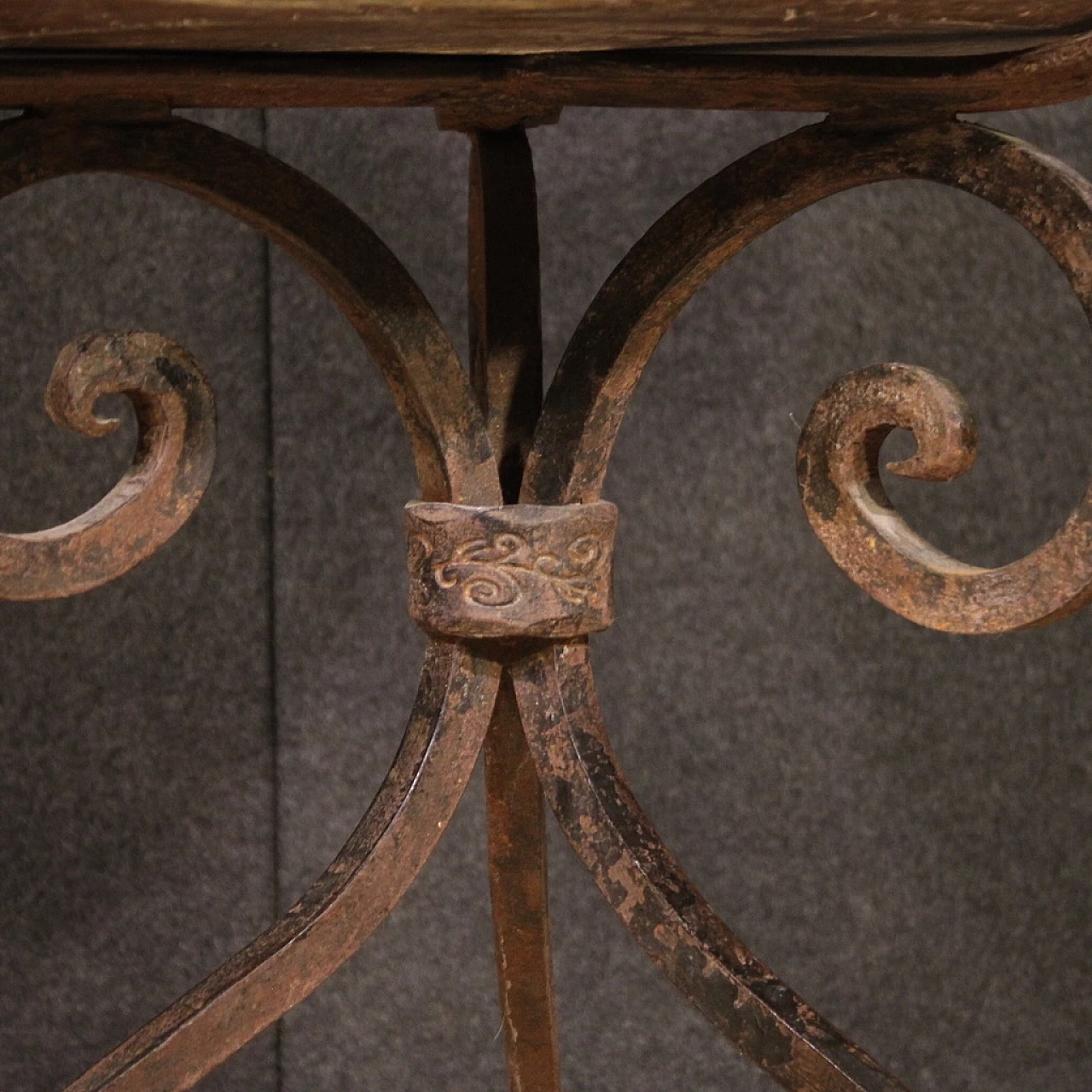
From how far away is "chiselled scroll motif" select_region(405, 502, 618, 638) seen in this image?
0.68 meters

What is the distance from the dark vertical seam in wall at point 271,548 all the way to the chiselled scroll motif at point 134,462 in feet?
1.45

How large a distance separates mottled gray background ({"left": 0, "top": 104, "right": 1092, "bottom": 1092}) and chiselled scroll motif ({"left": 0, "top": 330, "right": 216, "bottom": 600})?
1.47 feet

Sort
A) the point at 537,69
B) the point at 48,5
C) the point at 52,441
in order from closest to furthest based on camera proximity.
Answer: the point at 48,5 < the point at 537,69 < the point at 52,441

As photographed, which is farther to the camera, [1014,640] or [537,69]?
[1014,640]

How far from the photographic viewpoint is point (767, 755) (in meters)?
1.17

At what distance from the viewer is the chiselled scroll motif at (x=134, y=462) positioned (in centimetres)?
66

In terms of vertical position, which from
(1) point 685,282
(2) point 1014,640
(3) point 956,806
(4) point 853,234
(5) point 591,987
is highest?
(4) point 853,234

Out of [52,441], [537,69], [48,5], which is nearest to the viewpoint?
[48,5]

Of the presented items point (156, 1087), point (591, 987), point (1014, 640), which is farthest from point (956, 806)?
point (156, 1087)

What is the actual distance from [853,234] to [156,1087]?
0.70 meters

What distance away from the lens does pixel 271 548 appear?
1149 millimetres

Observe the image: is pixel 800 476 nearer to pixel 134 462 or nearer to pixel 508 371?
pixel 508 371

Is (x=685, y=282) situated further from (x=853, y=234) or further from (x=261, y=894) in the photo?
(x=261, y=894)

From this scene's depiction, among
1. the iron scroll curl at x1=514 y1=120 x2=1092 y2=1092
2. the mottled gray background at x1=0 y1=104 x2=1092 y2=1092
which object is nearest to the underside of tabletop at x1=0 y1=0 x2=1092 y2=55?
the iron scroll curl at x1=514 y1=120 x2=1092 y2=1092
